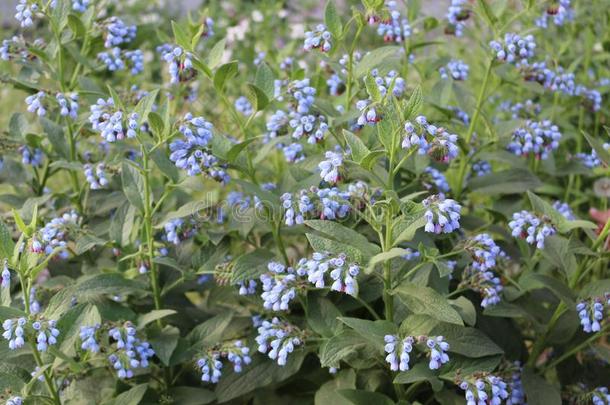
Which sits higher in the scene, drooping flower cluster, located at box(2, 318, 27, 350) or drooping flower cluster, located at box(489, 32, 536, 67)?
drooping flower cluster, located at box(489, 32, 536, 67)

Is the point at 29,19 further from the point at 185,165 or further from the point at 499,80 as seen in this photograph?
the point at 499,80

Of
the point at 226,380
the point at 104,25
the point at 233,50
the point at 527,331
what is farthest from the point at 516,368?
the point at 233,50

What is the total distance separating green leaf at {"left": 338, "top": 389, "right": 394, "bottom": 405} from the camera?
2.65 metres

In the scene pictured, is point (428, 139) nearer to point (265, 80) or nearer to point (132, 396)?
point (265, 80)

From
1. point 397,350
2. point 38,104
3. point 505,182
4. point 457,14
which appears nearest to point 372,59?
point 457,14

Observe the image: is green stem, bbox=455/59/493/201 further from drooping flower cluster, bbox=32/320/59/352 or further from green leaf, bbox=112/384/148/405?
drooping flower cluster, bbox=32/320/59/352

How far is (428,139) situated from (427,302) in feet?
1.58

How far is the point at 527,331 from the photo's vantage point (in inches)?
144

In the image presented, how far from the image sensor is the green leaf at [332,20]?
2895mm

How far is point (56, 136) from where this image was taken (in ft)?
10.4

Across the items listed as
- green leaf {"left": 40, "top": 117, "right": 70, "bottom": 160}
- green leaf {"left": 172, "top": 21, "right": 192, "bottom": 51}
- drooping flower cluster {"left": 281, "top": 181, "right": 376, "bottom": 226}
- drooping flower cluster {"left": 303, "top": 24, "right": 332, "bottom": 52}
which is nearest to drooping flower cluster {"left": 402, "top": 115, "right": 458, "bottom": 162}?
drooping flower cluster {"left": 281, "top": 181, "right": 376, "bottom": 226}

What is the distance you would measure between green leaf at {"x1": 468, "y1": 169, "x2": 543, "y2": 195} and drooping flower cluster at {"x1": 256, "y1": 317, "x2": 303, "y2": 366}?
1.10 m

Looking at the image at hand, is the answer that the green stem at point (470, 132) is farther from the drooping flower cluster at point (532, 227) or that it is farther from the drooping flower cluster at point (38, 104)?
the drooping flower cluster at point (38, 104)

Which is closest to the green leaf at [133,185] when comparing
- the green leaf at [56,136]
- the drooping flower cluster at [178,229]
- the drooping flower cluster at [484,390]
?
the drooping flower cluster at [178,229]
